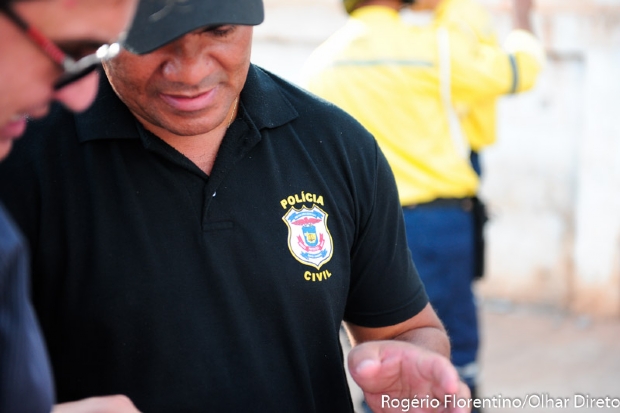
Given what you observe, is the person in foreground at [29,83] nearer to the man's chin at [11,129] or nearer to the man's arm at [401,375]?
the man's chin at [11,129]

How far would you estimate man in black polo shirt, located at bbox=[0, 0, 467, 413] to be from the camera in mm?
1728

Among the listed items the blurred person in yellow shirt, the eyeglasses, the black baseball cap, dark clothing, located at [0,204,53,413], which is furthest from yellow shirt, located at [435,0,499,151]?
dark clothing, located at [0,204,53,413]

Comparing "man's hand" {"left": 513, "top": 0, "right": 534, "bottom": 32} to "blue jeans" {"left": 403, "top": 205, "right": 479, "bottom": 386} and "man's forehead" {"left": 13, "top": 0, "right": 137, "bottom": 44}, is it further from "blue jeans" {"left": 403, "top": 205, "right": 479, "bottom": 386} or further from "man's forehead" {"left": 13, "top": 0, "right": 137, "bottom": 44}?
"man's forehead" {"left": 13, "top": 0, "right": 137, "bottom": 44}

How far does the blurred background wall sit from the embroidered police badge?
12.7 ft

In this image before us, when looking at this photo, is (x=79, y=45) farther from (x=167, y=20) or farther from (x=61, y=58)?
(x=167, y=20)

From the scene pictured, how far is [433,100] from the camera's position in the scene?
3719 millimetres

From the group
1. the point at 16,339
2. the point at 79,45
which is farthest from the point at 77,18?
the point at 16,339

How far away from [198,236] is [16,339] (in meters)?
0.67

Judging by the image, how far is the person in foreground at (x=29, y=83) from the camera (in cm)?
115

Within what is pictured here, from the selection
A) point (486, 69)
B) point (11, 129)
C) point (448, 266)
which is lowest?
point (448, 266)

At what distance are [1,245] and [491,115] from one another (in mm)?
3116

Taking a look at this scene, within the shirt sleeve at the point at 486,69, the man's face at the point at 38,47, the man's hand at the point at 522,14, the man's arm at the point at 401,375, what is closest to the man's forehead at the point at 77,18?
the man's face at the point at 38,47

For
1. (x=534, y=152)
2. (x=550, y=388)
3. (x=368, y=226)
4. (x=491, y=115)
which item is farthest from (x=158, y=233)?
→ (x=534, y=152)

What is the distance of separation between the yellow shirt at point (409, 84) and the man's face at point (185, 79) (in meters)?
1.84
